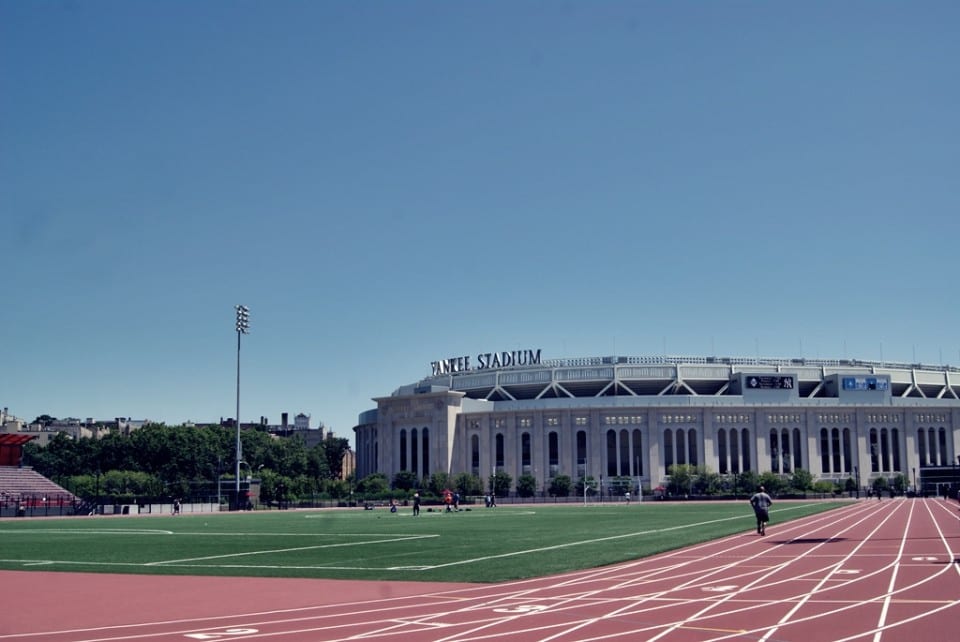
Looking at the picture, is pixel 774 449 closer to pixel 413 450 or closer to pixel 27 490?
pixel 413 450

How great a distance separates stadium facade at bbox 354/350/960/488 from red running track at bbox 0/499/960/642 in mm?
117069

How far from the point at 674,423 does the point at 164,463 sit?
3269 inches

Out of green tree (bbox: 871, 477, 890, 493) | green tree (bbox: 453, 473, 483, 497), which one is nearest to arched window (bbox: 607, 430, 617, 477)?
green tree (bbox: 453, 473, 483, 497)

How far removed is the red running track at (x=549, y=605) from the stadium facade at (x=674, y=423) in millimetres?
117069

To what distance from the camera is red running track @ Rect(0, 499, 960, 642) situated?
48.1 ft

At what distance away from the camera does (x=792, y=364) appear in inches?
6112

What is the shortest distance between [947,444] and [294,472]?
11486 cm

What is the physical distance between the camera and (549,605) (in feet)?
57.3

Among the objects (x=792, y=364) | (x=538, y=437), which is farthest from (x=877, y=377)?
(x=538, y=437)

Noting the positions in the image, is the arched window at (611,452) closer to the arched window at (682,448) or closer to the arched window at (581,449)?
the arched window at (581,449)

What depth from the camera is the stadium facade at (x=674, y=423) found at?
465 feet

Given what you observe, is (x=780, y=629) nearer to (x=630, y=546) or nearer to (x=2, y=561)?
(x=630, y=546)

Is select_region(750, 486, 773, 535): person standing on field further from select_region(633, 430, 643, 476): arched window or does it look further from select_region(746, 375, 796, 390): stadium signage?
select_region(746, 375, 796, 390): stadium signage

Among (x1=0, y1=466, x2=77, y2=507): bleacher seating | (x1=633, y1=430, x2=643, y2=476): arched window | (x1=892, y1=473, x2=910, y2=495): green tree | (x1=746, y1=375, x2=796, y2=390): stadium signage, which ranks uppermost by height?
(x1=746, y1=375, x2=796, y2=390): stadium signage
